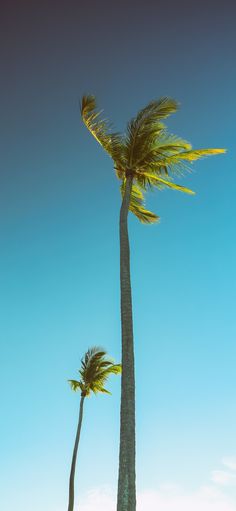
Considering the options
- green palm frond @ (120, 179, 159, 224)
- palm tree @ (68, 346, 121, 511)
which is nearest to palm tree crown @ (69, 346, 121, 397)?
palm tree @ (68, 346, 121, 511)

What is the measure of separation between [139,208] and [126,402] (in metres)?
8.69

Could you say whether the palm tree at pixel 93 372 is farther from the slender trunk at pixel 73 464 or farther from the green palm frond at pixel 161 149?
the green palm frond at pixel 161 149

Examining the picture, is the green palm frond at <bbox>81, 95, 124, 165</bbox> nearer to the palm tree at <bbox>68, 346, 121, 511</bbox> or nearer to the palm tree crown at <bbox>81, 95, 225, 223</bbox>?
the palm tree crown at <bbox>81, 95, 225, 223</bbox>

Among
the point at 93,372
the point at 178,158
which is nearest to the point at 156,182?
the point at 178,158

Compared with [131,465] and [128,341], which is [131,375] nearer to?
[128,341]

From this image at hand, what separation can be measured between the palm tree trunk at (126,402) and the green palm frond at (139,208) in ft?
13.3

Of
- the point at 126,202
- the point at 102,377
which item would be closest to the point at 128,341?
the point at 126,202

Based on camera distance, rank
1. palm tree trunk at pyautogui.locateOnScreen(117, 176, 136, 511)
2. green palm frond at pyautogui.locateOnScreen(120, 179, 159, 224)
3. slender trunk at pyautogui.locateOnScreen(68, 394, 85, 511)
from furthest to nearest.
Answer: slender trunk at pyautogui.locateOnScreen(68, 394, 85, 511), green palm frond at pyautogui.locateOnScreen(120, 179, 159, 224), palm tree trunk at pyautogui.locateOnScreen(117, 176, 136, 511)

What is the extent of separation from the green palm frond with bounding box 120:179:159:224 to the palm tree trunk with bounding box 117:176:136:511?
13.3 ft

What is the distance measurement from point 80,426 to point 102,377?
327 centimetres

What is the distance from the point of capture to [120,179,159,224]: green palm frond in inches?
Result: 671

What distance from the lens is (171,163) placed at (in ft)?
50.6

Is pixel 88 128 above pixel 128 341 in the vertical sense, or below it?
above

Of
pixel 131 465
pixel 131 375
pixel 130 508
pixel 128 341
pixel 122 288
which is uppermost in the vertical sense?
pixel 122 288
